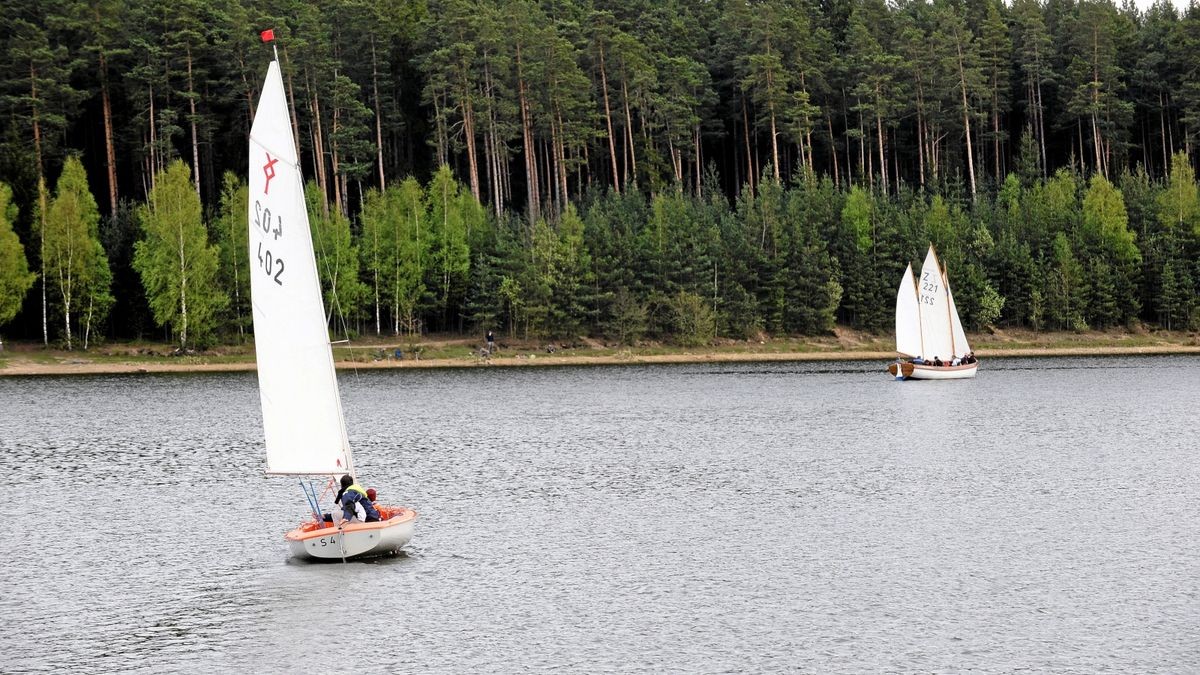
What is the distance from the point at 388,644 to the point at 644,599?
6.85 metres

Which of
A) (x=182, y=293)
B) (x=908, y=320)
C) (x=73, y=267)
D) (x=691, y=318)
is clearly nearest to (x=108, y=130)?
(x=73, y=267)

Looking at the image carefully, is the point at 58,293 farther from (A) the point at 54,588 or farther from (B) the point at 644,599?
(B) the point at 644,599

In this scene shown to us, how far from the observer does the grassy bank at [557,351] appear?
103125mm

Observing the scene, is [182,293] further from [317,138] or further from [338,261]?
[317,138]

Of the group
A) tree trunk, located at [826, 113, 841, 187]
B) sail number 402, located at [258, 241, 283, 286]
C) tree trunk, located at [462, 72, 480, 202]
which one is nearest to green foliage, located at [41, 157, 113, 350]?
tree trunk, located at [462, 72, 480, 202]

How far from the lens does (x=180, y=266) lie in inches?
4193

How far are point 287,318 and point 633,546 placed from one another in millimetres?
12375

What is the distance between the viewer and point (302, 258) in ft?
105

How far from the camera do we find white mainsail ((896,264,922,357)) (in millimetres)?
98188

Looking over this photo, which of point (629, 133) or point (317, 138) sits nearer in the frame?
point (317, 138)

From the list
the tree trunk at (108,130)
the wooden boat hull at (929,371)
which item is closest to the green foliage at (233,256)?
the tree trunk at (108,130)

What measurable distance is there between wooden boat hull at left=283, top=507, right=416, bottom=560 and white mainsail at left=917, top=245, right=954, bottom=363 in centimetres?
6952

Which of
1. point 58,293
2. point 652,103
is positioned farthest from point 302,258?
point 652,103

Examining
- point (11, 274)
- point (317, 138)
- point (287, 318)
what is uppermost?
point (317, 138)
